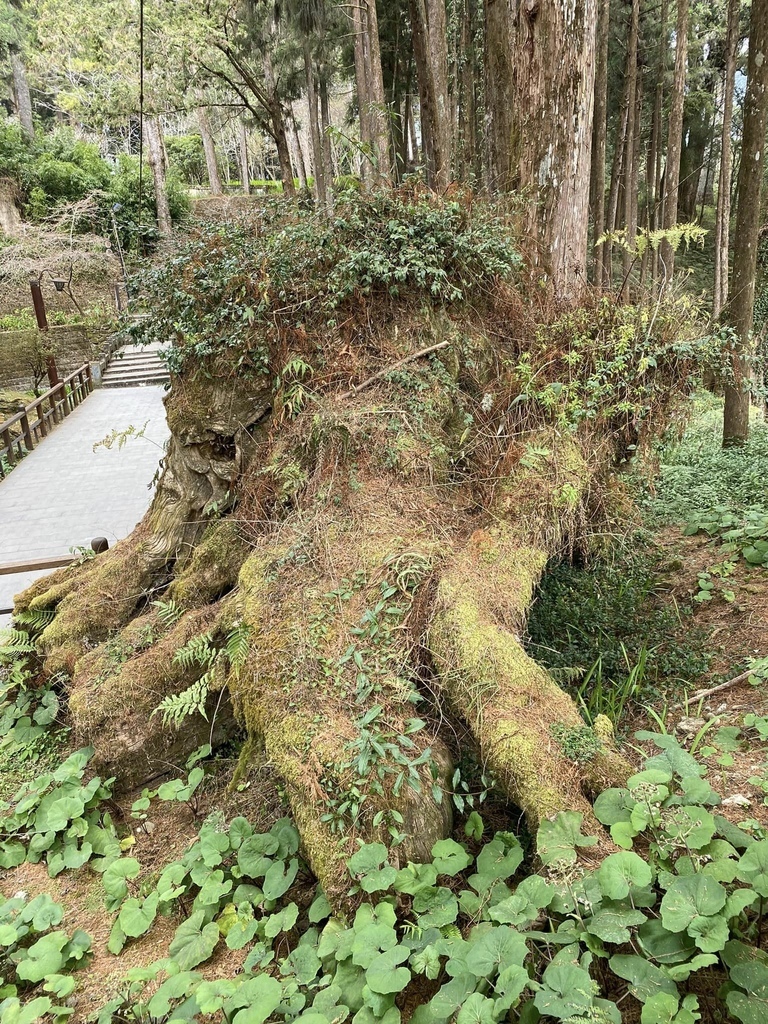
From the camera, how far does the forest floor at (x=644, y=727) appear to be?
9.92 ft

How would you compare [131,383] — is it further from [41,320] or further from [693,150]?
[693,150]

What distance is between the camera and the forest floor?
3.02 metres

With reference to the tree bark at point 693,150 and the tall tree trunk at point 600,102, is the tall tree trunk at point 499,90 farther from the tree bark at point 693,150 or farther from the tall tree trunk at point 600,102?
the tree bark at point 693,150

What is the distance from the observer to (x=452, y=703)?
316 centimetres

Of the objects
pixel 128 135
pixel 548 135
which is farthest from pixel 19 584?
pixel 128 135

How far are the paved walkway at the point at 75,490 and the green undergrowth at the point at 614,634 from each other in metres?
4.00

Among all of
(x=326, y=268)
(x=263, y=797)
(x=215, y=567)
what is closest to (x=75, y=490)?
(x=215, y=567)

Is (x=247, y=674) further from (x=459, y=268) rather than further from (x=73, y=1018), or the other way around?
(x=459, y=268)

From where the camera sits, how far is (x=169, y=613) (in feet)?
15.5

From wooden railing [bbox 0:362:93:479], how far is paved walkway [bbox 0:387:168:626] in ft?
0.73

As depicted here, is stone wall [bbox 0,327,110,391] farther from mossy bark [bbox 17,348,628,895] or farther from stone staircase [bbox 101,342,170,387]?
mossy bark [bbox 17,348,628,895]

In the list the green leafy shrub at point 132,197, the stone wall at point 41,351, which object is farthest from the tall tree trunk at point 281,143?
the green leafy shrub at point 132,197

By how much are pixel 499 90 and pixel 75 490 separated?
325 inches

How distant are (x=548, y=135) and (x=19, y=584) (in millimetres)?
7214
